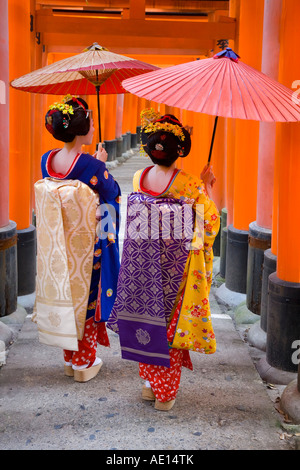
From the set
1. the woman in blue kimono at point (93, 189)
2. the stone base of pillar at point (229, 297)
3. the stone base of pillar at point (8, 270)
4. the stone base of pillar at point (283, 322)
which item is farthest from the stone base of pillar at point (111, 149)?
the stone base of pillar at point (283, 322)

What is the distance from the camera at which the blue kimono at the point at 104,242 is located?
3.78 meters

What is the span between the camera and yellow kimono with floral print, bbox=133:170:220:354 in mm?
3461

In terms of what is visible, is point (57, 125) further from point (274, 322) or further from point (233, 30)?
point (233, 30)

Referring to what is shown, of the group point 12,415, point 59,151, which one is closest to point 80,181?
point 59,151

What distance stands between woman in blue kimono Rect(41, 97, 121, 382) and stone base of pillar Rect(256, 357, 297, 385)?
40.4 inches

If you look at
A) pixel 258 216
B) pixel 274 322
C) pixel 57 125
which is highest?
pixel 57 125

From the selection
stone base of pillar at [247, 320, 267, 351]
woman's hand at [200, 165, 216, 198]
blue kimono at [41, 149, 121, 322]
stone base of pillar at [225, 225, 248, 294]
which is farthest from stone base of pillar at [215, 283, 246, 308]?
woman's hand at [200, 165, 216, 198]

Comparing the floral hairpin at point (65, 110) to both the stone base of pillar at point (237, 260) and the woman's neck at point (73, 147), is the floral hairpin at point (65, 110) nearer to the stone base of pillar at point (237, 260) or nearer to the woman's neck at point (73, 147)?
the woman's neck at point (73, 147)

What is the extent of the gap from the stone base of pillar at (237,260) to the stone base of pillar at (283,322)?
1.70 metres

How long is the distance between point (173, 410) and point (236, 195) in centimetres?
257

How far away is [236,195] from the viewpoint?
5.69 m

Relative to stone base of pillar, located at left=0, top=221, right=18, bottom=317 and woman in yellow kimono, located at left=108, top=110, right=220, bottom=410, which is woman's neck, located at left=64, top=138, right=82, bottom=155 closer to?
woman in yellow kimono, located at left=108, top=110, right=220, bottom=410

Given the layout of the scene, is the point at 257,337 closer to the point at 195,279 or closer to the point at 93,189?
the point at 195,279

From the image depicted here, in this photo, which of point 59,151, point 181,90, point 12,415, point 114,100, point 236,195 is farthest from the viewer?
point 114,100
